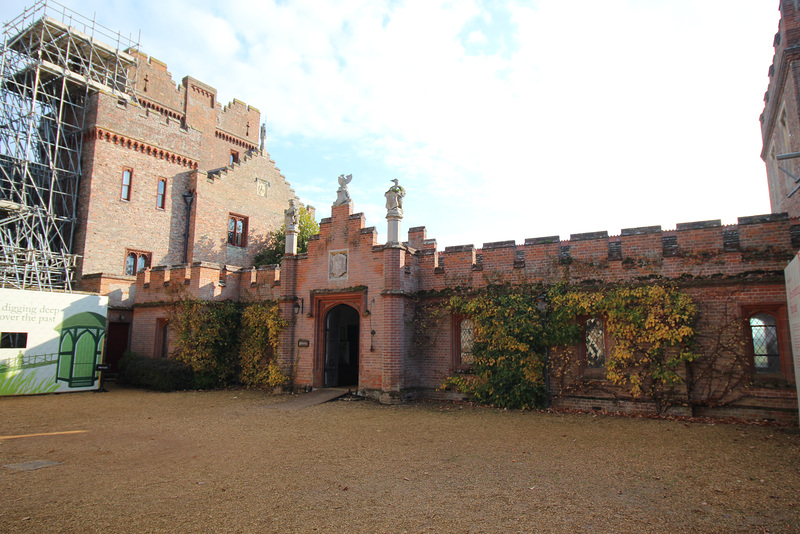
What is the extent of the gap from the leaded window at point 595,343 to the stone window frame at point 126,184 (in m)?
22.1

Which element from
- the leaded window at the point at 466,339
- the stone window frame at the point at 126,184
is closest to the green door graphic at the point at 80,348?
the stone window frame at the point at 126,184

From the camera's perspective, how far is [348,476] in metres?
6.68

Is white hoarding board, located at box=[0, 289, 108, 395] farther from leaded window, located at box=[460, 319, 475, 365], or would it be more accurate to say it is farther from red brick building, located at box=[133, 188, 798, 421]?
leaded window, located at box=[460, 319, 475, 365]

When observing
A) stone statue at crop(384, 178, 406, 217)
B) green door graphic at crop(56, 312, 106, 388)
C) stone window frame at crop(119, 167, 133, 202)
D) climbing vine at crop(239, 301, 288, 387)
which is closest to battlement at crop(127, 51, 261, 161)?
stone window frame at crop(119, 167, 133, 202)

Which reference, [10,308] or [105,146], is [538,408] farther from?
[105,146]

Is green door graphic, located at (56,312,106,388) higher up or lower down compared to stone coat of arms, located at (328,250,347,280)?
lower down

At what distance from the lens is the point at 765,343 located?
1080 cm

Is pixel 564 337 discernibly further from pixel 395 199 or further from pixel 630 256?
pixel 395 199

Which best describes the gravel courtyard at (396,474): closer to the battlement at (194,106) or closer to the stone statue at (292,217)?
the stone statue at (292,217)

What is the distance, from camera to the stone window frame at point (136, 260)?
2345 cm

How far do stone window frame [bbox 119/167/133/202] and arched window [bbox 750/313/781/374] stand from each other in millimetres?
25481

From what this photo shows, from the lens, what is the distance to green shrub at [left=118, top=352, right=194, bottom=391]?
16516 mm

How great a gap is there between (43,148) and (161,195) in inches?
223

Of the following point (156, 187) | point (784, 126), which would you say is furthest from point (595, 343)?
point (156, 187)
